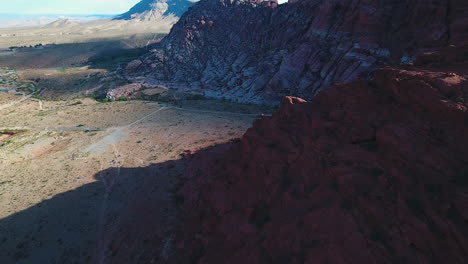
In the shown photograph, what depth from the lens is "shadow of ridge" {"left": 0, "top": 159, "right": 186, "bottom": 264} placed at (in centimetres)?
1886

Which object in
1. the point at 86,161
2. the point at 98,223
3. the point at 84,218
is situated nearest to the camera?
the point at 98,223

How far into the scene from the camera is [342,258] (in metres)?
10.0

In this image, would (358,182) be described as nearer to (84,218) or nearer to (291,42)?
(84,218)

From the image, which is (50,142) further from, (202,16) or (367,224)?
(202,16)

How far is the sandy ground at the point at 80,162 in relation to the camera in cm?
2017

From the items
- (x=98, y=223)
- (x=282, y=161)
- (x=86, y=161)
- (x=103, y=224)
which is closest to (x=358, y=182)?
(x=282, y=161)

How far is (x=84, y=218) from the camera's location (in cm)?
2178

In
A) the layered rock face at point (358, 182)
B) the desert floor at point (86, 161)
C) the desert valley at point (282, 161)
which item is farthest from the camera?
the desert floor at point (86, 161)

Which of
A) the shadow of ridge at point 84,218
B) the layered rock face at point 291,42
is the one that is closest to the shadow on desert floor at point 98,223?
the shadow of ridge at point 84,218

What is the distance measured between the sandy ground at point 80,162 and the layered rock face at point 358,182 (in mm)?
8684

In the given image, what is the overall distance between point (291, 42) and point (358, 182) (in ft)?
151

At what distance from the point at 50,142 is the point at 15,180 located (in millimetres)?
11451

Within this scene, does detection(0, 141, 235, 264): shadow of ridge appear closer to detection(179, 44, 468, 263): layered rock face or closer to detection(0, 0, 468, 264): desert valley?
detection(0, 0, 468, 264): desert valley

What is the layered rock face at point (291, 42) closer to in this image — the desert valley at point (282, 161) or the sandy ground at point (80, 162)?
the desert valley at point (282, 161)
